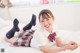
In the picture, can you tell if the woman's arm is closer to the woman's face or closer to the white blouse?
the white blouse

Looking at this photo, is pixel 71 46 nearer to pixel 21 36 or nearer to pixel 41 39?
pixel 41 39

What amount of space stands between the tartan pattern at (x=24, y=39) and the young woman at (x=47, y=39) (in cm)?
8

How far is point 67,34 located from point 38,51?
392 millimetres

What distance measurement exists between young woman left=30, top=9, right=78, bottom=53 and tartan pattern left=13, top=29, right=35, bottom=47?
0.08 meters

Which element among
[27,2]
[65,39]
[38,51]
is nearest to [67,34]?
[65,39]

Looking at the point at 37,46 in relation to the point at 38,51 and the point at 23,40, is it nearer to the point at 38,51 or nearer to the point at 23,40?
the point at 38,51

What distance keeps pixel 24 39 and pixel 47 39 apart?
0.29 metres

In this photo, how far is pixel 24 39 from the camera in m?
1.71

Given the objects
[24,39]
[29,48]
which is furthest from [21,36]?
[29,48]

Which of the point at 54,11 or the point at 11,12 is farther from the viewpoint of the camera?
the point at 11,12

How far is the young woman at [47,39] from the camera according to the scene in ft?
4.76

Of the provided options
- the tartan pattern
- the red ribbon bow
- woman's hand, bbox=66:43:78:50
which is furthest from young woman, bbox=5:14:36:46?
woman's hand, bbox=66:43:78:50

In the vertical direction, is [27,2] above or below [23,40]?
above

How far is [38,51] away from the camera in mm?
1470
